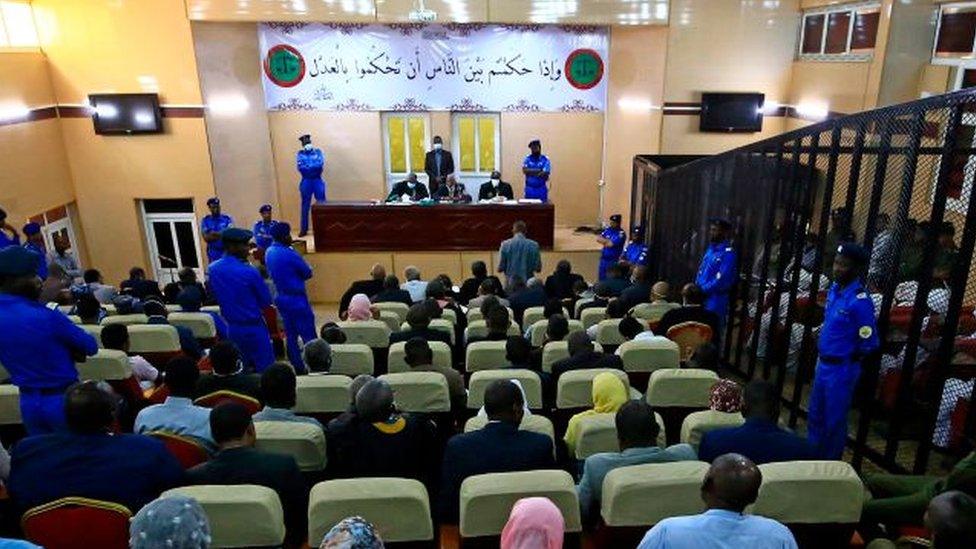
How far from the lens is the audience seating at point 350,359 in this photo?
4361 millimetres

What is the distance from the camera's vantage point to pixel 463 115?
463 inches

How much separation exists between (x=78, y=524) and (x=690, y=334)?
3.87 metres

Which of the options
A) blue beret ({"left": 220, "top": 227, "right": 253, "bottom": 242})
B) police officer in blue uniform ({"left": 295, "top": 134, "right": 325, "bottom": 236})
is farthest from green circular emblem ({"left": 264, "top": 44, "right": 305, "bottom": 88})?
blue beret ({"left": 220, "top": 227, "right": 253, "bottom": 242})

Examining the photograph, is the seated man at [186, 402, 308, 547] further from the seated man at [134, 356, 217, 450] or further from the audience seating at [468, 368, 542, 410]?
the audience seating at [468, 368, 542, 410]

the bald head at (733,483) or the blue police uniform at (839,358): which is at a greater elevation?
the bald head at (733,483)

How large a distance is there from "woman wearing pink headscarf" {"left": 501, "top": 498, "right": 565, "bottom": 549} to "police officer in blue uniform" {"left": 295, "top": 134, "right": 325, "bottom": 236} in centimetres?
945

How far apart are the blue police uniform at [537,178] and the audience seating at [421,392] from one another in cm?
736

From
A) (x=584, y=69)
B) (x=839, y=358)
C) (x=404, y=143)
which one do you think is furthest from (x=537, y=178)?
(x=839, y=358)

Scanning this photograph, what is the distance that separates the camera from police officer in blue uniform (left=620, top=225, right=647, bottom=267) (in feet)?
26.5

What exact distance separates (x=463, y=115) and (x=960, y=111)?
9.22 m

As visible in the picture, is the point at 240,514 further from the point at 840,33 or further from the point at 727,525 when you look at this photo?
the point at 840,33

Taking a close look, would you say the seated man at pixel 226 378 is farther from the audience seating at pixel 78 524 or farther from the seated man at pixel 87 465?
the audience seating at pixel 78 524

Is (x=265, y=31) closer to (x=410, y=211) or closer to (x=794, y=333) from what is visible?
(x=410, y=211)

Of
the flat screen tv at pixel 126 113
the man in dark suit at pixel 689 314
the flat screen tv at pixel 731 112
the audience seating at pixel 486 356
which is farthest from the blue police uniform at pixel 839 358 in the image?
the flat screen tv at pixel 126 113
